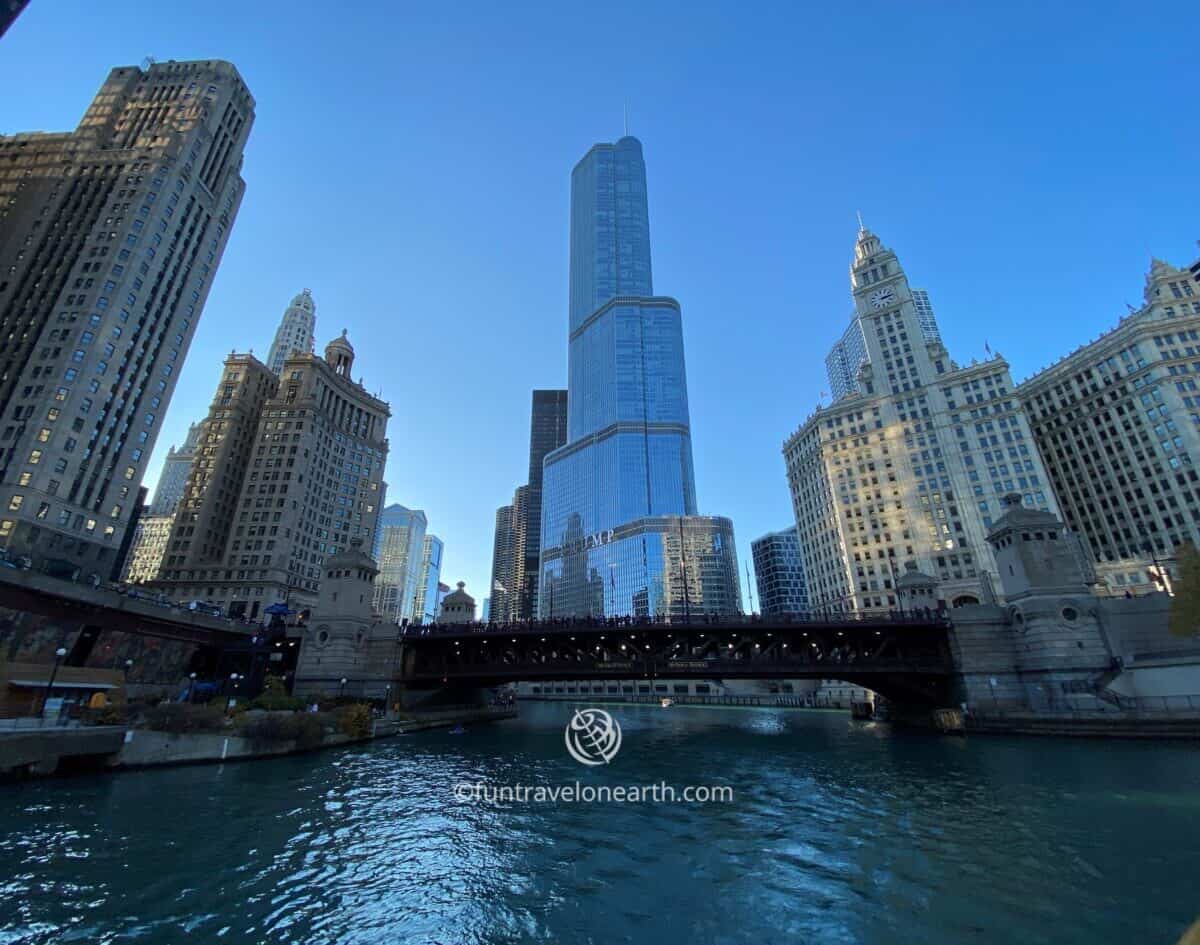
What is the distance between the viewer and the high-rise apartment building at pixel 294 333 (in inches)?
7190

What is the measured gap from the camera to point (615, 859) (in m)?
17.1

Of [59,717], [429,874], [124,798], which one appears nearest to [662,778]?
[429,874]

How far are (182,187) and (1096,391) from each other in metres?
171

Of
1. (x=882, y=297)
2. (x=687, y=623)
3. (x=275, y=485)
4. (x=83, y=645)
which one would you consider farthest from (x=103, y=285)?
(x=882, y=297)

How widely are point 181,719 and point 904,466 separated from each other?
385 ft

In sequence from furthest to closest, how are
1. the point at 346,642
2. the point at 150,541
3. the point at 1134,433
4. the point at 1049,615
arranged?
the point at 150,541 → the point at 1134,433 → the point at 346,642 → the point at 1049,615

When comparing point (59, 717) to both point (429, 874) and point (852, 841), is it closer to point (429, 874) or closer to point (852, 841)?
point (429, 874)

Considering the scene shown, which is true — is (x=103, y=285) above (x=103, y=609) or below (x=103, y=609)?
above

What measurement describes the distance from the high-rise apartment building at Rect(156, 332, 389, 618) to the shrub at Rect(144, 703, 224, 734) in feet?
231

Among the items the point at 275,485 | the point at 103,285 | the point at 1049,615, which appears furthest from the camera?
the point at 275,485

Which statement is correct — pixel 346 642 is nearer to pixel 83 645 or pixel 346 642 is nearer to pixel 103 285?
pixel 83 645

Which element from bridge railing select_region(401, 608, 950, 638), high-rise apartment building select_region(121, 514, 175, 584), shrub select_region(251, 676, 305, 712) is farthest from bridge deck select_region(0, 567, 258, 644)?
high-rise apartment building select_region(121, 514, 175, 584)

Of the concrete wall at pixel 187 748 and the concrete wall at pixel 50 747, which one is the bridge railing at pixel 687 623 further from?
the concrete wall at pixel 50 747

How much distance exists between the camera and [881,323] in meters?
125
